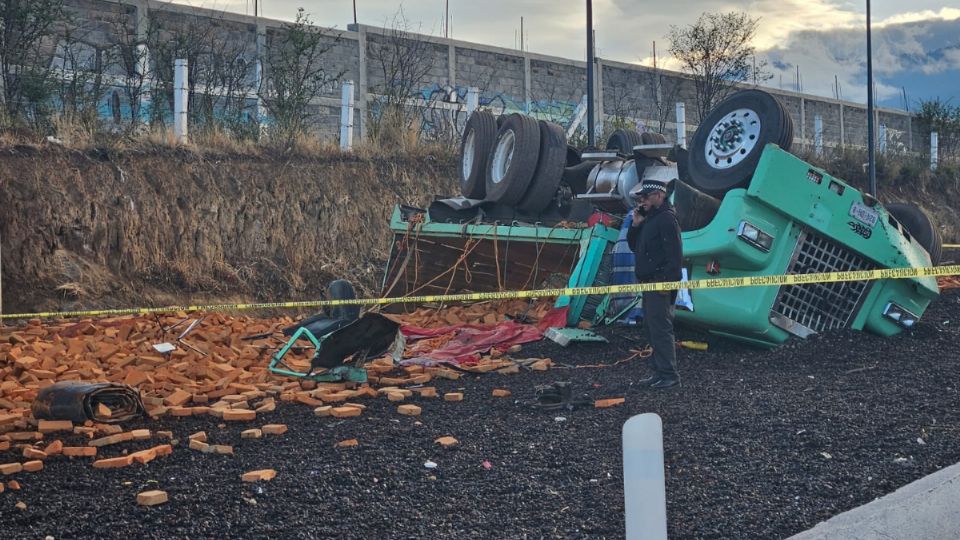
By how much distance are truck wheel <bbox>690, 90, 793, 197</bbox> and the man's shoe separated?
81.4 inches

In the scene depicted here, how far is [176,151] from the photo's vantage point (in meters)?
14.1

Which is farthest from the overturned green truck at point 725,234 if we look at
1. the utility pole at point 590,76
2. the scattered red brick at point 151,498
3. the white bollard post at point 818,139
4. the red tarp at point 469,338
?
the white bollard post at point 818,139

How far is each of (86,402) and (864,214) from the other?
6221 mm

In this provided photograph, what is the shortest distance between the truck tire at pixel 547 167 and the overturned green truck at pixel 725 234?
13 millimetres

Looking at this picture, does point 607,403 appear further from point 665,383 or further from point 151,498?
point 151,498

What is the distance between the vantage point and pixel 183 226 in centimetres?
1340

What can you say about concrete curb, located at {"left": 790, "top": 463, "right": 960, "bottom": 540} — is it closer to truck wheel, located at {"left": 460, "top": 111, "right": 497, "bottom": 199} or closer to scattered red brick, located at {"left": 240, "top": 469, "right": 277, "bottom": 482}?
scattered red brick, located at {"left": 240, "top": 469, "right": 277, "bottom": 482}

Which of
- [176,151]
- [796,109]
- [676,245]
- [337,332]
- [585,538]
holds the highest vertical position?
[796,109]

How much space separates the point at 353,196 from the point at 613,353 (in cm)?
738

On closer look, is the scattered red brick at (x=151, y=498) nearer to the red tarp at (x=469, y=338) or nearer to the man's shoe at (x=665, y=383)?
the man's shoe at (x=665, y=383)

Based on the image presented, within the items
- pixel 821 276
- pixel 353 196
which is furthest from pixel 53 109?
pixel 821 276

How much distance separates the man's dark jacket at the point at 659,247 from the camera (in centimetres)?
752

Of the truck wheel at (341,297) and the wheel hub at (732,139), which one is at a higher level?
the wheel hub at (732,139)

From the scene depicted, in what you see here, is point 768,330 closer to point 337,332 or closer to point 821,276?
point 821,276
